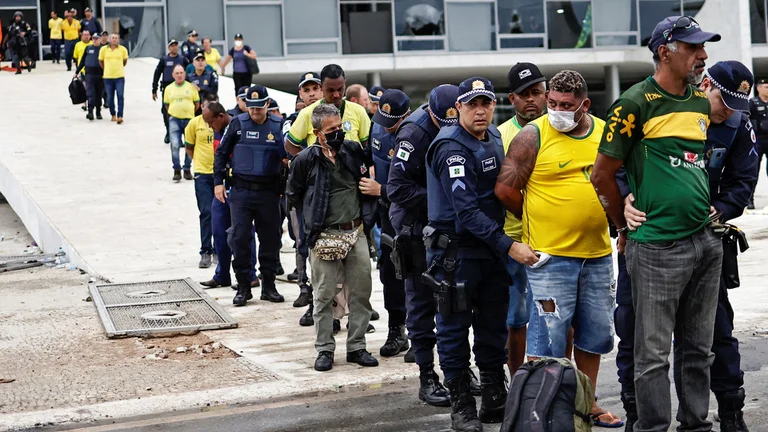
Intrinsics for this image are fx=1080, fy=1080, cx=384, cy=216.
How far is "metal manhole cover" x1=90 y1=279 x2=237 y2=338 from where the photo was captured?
30.1 ft

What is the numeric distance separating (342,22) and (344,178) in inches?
934

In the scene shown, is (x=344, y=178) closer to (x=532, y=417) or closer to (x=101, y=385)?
(x=101, y=385)

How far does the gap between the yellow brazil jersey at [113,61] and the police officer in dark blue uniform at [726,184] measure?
17114 millimetres

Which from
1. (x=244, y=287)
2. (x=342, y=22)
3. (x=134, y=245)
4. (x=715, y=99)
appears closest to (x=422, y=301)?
(x=715, y=99)

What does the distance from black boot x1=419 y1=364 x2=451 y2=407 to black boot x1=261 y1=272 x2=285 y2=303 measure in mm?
3969

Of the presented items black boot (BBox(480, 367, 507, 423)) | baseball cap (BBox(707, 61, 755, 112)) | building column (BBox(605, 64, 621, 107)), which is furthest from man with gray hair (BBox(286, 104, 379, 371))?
building column (BBox(605, 64, 621, 107))

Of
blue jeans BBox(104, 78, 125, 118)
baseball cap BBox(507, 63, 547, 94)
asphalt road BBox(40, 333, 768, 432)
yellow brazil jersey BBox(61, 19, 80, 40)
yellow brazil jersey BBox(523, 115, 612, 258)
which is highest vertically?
yellow brazil jersey BBox(61, 19, 80, 40)

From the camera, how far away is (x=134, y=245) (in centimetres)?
1401

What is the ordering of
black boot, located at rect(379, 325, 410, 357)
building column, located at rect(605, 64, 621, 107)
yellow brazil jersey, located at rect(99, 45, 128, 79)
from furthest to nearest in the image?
building column, located at rect(605, 64, 621, 107), yellow brazil jersey, located at rect(99, 45, 128, 79), black boot, located at rect(379, 325, 410, 357)

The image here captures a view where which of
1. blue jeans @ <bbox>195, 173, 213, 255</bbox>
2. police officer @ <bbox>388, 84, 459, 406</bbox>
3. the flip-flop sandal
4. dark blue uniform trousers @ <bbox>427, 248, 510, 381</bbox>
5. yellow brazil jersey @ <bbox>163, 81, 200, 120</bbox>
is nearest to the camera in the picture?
the flip-flop sandal

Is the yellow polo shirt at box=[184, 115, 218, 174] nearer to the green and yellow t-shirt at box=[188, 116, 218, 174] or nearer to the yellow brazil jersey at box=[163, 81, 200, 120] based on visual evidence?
the green and yellow t-shirt at box=[188, 116, 218, 174]

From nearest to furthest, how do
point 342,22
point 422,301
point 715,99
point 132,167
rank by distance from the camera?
point 715,99
point 422,301
point 132,167
point 342,22

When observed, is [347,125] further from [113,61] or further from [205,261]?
[113,61]

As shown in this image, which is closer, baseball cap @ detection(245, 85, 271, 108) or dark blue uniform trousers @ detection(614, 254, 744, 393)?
dark blue uniform trousers @ detection(614, 254, 744, 393)
